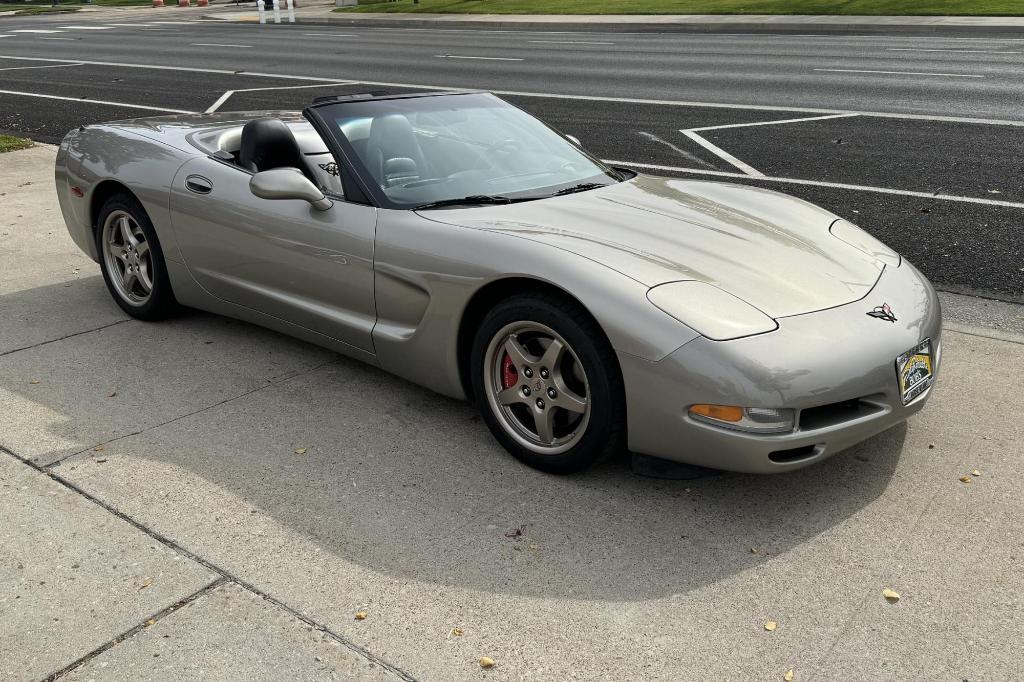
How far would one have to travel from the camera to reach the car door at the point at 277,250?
14.3ft

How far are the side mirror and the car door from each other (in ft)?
0.26

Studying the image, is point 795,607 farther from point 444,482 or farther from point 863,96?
point 863,96

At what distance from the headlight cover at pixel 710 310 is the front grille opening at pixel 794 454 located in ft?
1.30

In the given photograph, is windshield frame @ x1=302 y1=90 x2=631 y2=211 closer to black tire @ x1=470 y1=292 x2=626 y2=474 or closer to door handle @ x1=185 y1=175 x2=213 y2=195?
door handle @ x1=185 y1=175 x2=213 y2=195

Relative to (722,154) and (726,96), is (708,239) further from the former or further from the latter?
(726,96)

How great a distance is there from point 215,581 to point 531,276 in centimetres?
147

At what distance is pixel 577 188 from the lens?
4.63m

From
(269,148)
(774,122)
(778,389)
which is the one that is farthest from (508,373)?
(774,122)

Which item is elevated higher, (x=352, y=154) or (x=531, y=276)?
(x=352, y=154)

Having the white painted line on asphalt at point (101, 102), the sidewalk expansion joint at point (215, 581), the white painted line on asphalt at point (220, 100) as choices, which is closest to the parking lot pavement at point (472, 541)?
the sidewalk expansion joint at point (215, 581)

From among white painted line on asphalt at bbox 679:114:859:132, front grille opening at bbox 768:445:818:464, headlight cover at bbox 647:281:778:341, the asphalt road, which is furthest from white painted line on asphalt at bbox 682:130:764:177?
front grille opening at bbox 768:445:818:464

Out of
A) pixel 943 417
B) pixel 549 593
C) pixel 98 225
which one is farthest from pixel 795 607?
pixel 98 225

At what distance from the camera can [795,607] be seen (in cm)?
305

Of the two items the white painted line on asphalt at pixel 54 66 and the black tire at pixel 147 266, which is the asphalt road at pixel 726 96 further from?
the black tire at pixel 147 266
